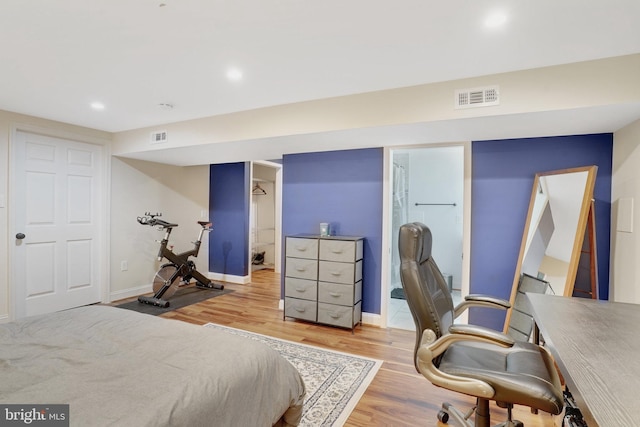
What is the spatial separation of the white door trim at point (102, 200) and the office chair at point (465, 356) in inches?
161

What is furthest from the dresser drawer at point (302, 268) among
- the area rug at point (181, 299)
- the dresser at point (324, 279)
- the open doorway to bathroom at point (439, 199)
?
the open doorway to bathroom at point (439, 199)

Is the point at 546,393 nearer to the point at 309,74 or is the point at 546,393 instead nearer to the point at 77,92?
the point at 309,74

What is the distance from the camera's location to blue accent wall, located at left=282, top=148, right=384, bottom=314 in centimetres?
344

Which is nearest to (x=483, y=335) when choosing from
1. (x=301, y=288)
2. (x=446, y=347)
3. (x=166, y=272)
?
(x=446, y=347)

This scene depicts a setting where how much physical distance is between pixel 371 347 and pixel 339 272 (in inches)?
31.2

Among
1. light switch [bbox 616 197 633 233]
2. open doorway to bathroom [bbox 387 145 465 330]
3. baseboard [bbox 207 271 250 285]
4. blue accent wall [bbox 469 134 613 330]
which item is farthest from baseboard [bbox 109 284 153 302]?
light switch [bbox 616 197 633 233]

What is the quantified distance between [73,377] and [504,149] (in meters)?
3.46

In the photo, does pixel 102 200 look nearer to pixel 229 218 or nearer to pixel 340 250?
pixel 229 218

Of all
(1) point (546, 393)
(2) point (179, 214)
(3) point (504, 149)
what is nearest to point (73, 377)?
(1) point (546, 393)

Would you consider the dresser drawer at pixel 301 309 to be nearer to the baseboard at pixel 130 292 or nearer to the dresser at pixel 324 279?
the dresser at pixel 324 279

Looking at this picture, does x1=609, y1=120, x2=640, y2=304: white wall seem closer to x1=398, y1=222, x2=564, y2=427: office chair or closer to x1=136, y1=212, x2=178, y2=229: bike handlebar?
x1=398, y1=222, x2=564, y2=427: office chair

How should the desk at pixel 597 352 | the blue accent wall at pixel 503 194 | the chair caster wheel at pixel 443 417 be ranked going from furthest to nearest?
the blue accent wall at pixel 503 194 < the chair caster wheel at pixel 443 417 < the desk at pixel 597 352

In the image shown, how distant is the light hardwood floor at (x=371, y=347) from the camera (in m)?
1.90

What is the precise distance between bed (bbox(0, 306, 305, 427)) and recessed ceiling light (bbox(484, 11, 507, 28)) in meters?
2.02
